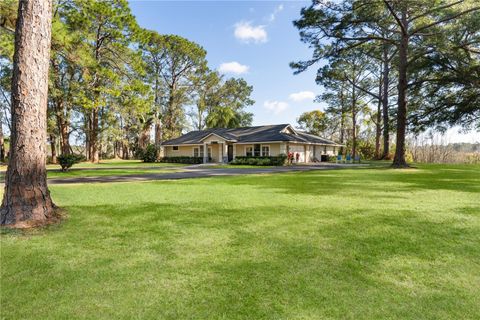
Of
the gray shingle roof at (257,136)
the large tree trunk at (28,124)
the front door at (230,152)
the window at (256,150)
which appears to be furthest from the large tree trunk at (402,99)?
the large tree trunk at (28,124)

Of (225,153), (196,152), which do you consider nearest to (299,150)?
(225,153)

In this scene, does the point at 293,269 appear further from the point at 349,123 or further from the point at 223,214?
the point at 349,123

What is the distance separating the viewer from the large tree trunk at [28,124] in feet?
15.9

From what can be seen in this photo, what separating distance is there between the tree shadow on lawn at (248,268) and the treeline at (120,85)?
10475 mm

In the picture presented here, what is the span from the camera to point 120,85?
14.3 m

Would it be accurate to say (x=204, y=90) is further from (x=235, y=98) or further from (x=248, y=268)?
(x=248, y=268)

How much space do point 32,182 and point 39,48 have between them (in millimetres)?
2459

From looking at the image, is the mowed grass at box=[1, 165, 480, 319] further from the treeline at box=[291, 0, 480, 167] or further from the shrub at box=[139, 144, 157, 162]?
the shrub at box=[139, 144, 157, 162]

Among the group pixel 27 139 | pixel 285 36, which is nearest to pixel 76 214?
pixel 27 139

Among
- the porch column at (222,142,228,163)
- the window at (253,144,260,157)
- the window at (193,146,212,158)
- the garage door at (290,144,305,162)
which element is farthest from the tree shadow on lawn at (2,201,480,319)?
the window at (193,146,212,158)

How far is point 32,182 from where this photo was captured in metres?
4.98

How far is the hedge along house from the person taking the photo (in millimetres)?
28688

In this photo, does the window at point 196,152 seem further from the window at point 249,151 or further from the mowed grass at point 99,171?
the mowed grass at point 99,171

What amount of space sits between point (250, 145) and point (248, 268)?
1074 inches
